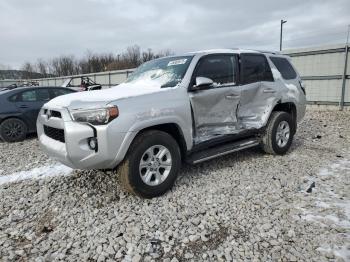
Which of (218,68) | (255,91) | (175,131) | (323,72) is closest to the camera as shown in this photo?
(175,131)

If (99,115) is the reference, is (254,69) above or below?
above

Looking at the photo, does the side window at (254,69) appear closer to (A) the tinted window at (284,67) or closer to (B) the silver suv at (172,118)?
(B) the silver suv at (172,118)

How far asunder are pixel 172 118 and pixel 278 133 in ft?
8.90

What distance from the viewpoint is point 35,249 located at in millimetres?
2854

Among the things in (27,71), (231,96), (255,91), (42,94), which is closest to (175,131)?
(231,96)

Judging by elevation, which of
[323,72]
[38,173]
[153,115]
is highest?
[323,72]

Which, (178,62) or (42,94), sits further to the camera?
(42,94)

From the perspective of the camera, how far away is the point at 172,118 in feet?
12.6

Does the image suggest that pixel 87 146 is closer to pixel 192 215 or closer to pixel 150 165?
pixel 150 165

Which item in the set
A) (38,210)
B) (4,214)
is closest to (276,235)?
(38,210)

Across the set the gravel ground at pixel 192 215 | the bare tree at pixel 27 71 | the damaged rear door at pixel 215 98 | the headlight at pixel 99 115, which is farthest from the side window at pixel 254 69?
the bare tree at pixel 27 71

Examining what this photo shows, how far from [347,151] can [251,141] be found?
7.50 feet

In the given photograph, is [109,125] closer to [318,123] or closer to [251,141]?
[251,141]

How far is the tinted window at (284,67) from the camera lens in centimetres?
575
